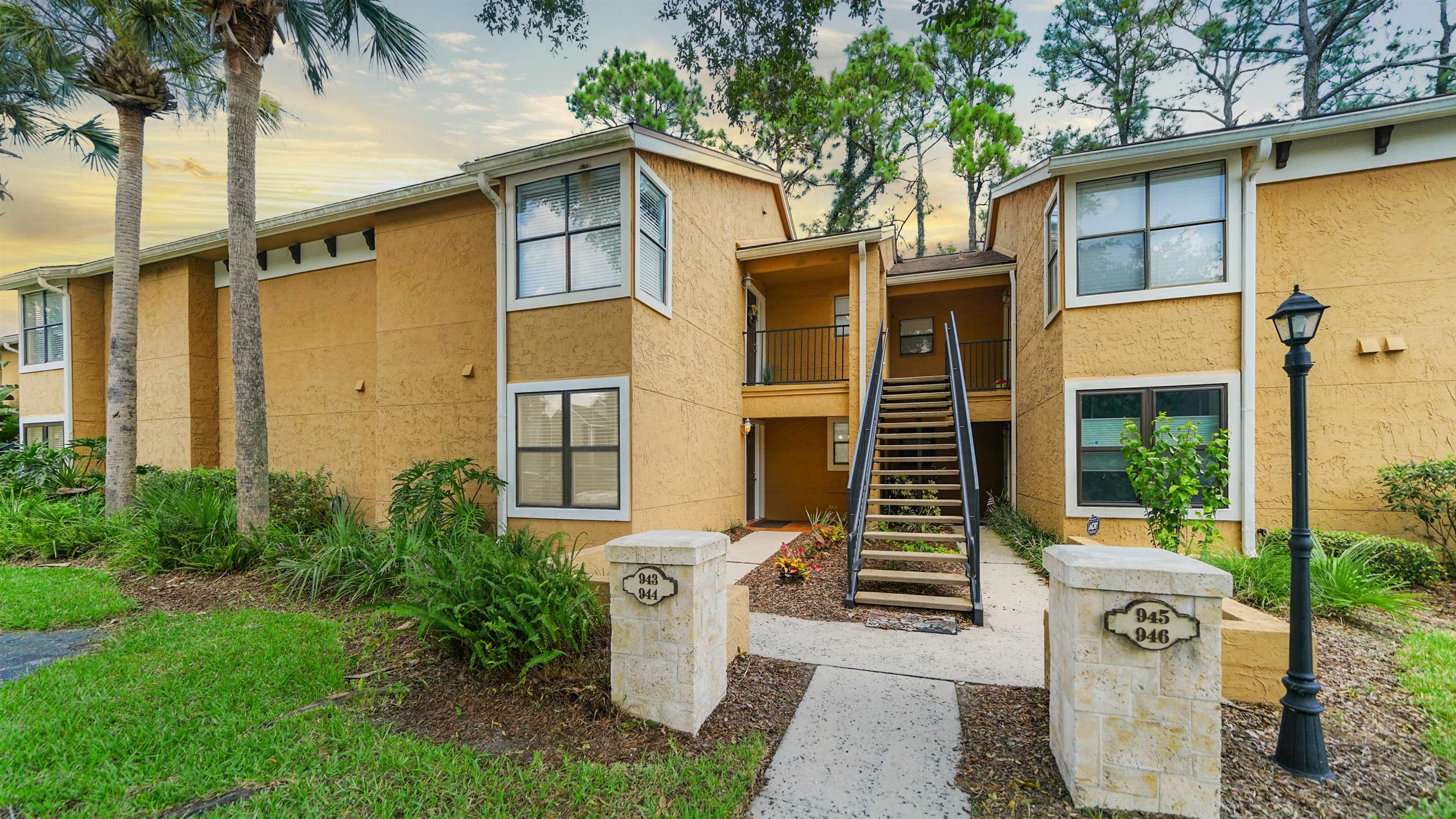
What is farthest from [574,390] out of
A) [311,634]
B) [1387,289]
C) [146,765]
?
[1387,289]

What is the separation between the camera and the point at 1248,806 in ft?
7.80

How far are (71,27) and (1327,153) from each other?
16.3 meters

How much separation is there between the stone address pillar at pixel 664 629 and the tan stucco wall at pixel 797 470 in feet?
29.5

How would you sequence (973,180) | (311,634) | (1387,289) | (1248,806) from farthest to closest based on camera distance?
(973,180) → (1387,289) → (311,634) → (1248,806)

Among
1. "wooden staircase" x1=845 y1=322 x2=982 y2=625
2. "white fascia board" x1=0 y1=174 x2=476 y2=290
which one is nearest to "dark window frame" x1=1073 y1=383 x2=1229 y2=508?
"wooden staircase" x1=845 y1=322 x2=982 y2=625

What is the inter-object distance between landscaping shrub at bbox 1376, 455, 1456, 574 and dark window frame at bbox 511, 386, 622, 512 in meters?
8.47

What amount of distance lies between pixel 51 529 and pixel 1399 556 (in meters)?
15.1

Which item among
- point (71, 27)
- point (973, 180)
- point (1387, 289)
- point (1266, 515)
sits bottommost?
point (1266, 515)

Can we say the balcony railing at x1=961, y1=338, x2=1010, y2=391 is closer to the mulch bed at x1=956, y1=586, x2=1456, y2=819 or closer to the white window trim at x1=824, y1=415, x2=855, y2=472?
the white window trim at x1=824, y1=415, x2=855, y2=472

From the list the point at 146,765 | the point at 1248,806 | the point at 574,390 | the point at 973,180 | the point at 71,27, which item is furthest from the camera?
the point at 973,180

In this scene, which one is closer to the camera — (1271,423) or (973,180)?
(1271,423)

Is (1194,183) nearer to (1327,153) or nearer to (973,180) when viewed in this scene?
(1327,153)

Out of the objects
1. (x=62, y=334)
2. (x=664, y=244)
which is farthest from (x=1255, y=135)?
(x=62, y=334)

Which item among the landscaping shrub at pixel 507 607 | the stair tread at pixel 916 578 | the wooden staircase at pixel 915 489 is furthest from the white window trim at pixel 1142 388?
the landscaping shrub at pixel 507 607
